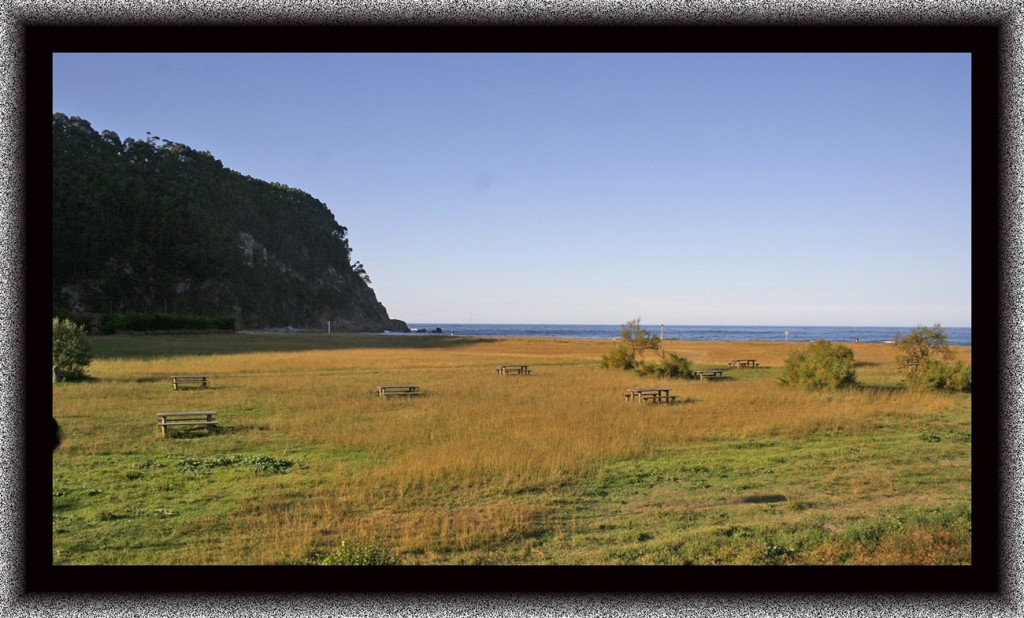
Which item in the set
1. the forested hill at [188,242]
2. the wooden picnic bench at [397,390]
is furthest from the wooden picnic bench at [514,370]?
the forested hill at [188,242]

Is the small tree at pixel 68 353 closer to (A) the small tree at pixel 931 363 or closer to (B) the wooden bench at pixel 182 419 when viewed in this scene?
(B) the wooden bench at pixel 182 419

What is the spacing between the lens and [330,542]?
556 cm

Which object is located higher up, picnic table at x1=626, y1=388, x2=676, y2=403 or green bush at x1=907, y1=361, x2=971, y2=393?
green bush at x1=907, y1=361, x2=971, y2=393

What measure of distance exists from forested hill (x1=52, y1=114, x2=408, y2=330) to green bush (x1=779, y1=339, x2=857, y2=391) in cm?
5082

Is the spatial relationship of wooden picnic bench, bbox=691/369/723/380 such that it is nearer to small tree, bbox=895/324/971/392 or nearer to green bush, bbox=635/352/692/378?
green bush, bbox=635/352/692/378

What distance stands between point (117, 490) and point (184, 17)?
20.6 ft

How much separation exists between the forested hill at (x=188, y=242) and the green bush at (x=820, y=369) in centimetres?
5082

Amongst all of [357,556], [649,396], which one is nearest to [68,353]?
[649,396]

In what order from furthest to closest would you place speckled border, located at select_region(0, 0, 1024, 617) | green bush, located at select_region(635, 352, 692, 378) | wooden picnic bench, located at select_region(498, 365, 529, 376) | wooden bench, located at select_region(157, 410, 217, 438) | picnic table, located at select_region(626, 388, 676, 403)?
wooden picnic bench, located at select_region(498, 365, 529, 376)
green bush, located at select_region(635, 352, 692, 378)
picnic table, located at select_region(626, 388, 676, 403)
wooden bench, located at select_region(157, 410, 217, 438)
speckled border, located at select_region(0, 0, 1024, 617)

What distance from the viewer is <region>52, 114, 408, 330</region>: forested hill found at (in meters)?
60.6

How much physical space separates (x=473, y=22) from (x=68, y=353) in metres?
20.5

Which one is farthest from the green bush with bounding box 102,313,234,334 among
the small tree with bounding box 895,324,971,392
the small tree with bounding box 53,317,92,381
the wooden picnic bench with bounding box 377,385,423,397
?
the small tree with bounding box 895,324,971,392

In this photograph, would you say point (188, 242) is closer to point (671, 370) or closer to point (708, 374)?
point (671, 370)

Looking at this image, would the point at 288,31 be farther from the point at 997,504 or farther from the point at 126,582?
the point at 997,504
